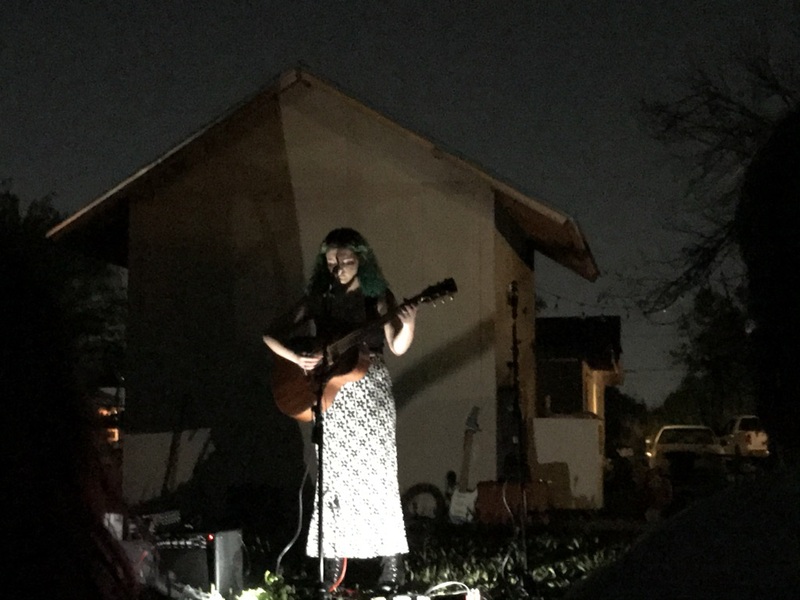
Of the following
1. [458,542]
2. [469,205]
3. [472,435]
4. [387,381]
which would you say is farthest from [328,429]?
[469,205]

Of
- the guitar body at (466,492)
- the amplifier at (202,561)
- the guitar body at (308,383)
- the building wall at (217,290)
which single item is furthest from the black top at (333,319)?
the building wall at (217,290)

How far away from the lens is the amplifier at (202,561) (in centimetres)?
482

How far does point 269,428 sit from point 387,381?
398cm

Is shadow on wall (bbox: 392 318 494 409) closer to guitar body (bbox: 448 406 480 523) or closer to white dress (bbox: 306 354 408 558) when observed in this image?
guitar body (bbox: 448 406 480 523)

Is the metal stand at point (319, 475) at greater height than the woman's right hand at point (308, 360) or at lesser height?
lesser

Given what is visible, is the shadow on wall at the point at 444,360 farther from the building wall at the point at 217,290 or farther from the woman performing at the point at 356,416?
the woman performing at the point at 356,416

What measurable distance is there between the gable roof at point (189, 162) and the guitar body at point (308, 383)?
11.1 ft

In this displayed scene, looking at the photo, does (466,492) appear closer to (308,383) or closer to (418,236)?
(418,236)

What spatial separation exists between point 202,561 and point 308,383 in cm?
107

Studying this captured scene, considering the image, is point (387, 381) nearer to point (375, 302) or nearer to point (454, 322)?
point (375, 302)

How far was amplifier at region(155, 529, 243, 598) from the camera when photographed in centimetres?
482

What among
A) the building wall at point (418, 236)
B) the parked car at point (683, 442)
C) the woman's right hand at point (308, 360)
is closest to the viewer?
the woman's right hand at point (308, 360)

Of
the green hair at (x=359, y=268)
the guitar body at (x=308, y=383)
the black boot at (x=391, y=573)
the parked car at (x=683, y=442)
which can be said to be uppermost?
the green hair at (x=359, y=268)

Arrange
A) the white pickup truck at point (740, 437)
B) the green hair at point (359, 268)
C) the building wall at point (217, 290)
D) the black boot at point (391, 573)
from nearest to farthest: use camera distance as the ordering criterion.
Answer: the black boot at point (391, 573), the green hair at point (359, 268), the building wall at point (217, 290), the white pickup truck at point (740, 437)
